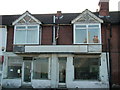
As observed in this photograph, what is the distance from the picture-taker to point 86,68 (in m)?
17.0

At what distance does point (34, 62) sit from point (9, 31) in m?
4.01

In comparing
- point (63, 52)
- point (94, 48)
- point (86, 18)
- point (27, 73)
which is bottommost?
point (27, 73)

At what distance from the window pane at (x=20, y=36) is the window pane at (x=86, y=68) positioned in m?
5.27

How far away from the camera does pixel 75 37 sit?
1706 cm

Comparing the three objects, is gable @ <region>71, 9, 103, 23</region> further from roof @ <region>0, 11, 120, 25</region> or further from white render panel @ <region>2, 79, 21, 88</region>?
white render panel @ <region>2, 79, 21, 88</region>

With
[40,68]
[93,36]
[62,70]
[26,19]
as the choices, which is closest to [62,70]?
[62,70]

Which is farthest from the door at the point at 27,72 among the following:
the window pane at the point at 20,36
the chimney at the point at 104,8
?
the chimney at the point at 104,8

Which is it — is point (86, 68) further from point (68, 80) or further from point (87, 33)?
point (87, 33)

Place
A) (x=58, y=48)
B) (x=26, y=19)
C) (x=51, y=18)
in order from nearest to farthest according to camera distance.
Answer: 1. (x=58, y=48)
2. (x=26, y=19)
3. (x=51, y=18)

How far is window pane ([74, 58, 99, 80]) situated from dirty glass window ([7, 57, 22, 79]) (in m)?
5.30

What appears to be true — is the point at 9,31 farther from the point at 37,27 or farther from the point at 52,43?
the point at 52,43

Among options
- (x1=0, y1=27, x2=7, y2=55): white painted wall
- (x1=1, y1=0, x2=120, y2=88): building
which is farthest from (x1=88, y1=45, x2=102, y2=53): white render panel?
(x1=0, y1=27, x2=7, y2=55): white painted wall

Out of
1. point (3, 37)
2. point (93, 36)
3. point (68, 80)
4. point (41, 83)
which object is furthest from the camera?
point (3, 37)

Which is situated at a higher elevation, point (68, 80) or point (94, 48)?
point (94, 48)
